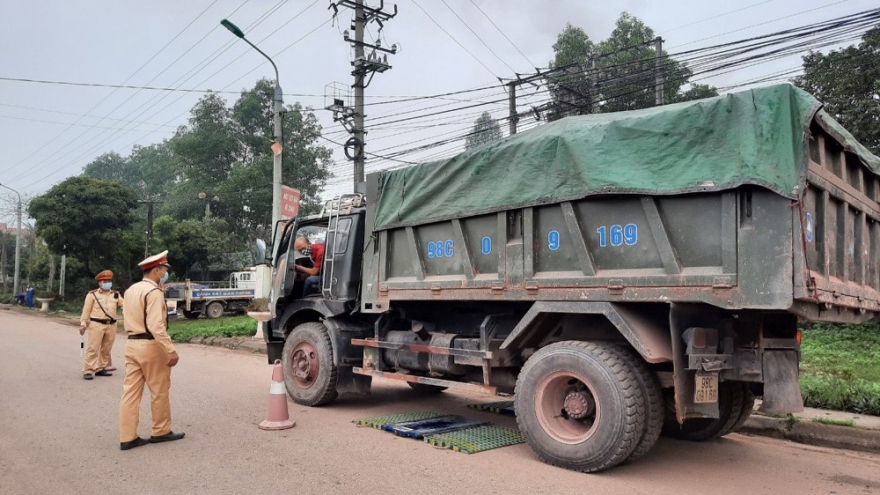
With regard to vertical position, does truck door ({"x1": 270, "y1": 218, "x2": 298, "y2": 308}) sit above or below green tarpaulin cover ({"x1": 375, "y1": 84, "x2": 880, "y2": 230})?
below

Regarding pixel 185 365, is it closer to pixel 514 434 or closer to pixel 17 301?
pixel 514 434

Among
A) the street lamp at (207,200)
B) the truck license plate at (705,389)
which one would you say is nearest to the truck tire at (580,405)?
the truck license plate at (705,389)

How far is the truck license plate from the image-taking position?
14.2 ft

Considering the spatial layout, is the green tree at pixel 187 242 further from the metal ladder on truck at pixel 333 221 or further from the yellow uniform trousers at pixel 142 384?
the yellow uniform trousers at pixel 142 384

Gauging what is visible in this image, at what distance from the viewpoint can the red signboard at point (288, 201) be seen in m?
14.3

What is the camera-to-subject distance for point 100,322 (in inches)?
392

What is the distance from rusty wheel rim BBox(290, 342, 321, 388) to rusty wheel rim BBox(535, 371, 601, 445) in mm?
3247

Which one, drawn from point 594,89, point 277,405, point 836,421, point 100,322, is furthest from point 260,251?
point 594,89

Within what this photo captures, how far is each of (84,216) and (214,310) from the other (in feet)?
26.0

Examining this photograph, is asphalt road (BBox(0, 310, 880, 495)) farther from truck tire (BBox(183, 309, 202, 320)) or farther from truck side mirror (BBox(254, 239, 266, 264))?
truck tire (BBox(183, 309, 202, 320))

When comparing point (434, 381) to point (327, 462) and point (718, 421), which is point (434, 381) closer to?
point (327, 462)

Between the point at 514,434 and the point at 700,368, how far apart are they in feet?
7.02

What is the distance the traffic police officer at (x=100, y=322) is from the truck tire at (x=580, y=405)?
7.71 m

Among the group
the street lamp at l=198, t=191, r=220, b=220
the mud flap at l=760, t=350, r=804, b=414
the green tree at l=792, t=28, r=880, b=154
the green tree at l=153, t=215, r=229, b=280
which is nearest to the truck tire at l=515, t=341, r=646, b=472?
the mud flap at l=760, t=350, r=804, b=414
